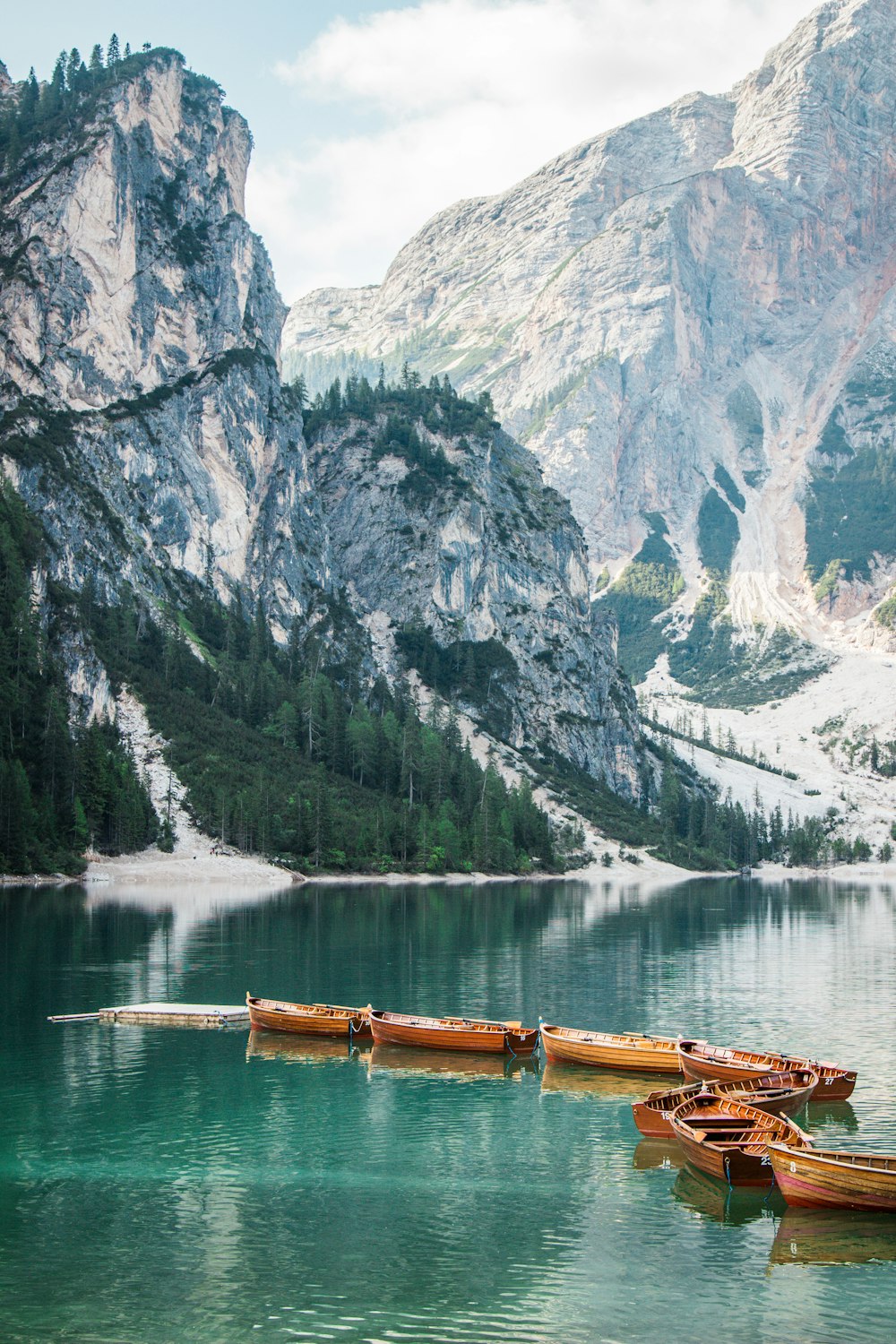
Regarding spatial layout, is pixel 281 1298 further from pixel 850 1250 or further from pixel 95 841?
pixel 95 841

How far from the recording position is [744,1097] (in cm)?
5094

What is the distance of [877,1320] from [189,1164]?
80.1ft

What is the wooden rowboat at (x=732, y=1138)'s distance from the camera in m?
43.2

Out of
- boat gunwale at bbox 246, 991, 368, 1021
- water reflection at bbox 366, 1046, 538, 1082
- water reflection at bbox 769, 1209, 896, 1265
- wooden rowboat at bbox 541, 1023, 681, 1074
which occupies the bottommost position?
water reflection at bbox 769, 1209, 896, 1265

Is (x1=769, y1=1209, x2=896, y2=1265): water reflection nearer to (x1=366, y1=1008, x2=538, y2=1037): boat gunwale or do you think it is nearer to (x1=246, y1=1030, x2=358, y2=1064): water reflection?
(x1=366, y1=1008, x2=538, y2=1037): boat gunwale

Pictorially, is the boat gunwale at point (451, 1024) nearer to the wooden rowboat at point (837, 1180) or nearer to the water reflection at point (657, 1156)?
the water reflection at point (657, 1156)

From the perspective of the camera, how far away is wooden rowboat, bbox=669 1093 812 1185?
43219 millimetres

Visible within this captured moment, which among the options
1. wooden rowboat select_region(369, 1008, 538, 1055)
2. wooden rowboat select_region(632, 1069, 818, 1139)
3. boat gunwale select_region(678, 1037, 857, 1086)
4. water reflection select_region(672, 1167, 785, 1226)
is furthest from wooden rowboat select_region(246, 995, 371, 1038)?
water reflection select_region(672, 1167, 785, 1226)

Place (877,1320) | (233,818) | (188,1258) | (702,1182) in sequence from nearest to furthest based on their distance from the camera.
Result: (877,1320) < (188,1258) < (702,1182) < (233,818)

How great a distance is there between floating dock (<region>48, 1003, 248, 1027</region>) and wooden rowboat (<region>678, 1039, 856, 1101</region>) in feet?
88.3

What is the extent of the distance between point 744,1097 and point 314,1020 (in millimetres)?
26996

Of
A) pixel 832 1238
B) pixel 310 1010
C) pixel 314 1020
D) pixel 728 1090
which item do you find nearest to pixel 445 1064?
pixel 314 1020

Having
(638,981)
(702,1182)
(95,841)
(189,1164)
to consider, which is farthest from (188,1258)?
(95,841)

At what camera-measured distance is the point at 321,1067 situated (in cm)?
6312
